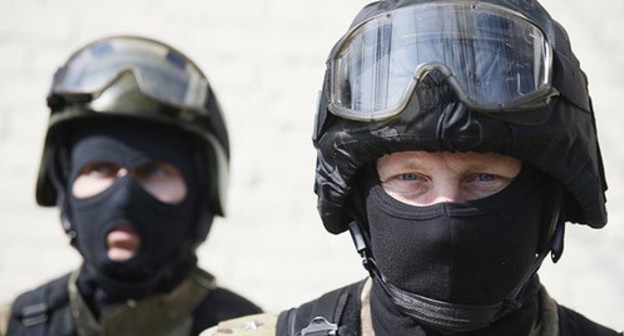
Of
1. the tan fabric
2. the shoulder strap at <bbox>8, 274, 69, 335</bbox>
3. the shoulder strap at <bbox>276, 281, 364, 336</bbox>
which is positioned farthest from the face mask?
the shoulder strap at <bbox>276, 281, 364, 336</bbox>

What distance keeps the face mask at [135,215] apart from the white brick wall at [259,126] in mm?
1235

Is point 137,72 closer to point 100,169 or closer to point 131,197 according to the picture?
point 100,169

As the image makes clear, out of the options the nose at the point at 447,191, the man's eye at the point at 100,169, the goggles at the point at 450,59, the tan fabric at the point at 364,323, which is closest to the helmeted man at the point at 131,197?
the man's eye at the point at 100,169

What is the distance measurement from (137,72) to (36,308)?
0.79m

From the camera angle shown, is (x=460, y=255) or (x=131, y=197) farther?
(x=131, y=197)

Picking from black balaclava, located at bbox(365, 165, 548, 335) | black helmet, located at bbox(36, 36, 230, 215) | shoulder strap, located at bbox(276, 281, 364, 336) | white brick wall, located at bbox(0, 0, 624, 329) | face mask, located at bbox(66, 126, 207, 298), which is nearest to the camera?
black balaclava, located at bbox(365, 165, 548, 335)

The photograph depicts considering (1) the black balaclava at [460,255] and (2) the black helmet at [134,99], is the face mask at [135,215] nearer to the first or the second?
(2) the black helmet at [134,99]

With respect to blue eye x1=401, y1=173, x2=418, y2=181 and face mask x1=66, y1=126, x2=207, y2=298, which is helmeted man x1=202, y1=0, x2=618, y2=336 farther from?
face mask x1=66, y1=126, x2=207, y2=298

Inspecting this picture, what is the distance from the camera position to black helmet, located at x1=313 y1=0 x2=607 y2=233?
8.50 ft

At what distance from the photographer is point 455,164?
261 cm

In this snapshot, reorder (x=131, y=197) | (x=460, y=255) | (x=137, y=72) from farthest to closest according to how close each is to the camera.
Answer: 1. (x=137, y=72)
2. (x=131, y=197)
3. (x=460, y=255)

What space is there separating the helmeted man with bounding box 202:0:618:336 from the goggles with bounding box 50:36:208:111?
52.7 inches

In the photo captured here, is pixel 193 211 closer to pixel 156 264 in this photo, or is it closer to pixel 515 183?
pixel 156 264

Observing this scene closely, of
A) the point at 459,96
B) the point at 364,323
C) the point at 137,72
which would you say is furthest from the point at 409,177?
the point at 137,72
